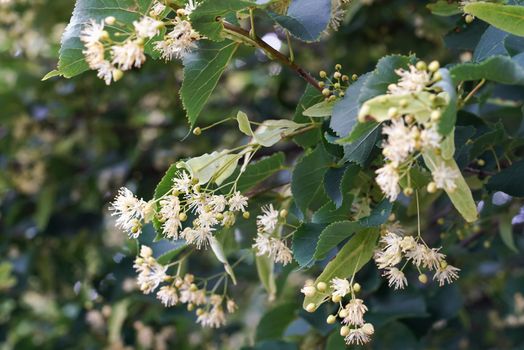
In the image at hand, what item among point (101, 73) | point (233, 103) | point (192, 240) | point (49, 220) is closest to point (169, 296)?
point (192, 240)

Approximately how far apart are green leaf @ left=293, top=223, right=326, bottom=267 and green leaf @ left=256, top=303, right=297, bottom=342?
70cm

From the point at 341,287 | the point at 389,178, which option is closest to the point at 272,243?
the point at 341,287

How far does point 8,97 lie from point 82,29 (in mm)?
1817

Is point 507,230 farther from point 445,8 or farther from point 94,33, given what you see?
point 94,33

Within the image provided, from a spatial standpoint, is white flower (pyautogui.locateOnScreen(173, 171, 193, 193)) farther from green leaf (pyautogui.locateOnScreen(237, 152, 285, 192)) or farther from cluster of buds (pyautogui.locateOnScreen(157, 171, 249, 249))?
green leaf (pyautogui.locateOnScreen(237, 152, 285, 192))

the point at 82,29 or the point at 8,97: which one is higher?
the point at 82,29

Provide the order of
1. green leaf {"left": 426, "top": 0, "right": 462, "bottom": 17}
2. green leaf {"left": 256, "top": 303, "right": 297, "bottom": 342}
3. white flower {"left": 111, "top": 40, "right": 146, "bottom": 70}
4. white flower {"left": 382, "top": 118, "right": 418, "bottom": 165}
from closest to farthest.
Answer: white flower {"left": 382, "top": 118, "right": 418, "bottom": 165} → white flower {"left": 111, "top": 40, "right": 146, "bottom": 70} → green leaf {"left": 426, "top": 0, "right": 462, "bottom": 17} → green leaf {"left": 256, "top": 303, "right": 297, "bottom": 342}

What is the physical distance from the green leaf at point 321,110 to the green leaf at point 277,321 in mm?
802

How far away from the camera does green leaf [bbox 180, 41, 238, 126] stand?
1.19 metres

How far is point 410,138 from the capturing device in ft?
2.82

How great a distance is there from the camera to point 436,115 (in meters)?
0.85

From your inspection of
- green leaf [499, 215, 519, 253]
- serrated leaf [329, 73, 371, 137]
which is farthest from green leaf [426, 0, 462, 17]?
green leaf [499, 215, 519, 253]

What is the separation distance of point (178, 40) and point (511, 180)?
2.13 ft

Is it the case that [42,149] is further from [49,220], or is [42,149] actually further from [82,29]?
[82,29]
